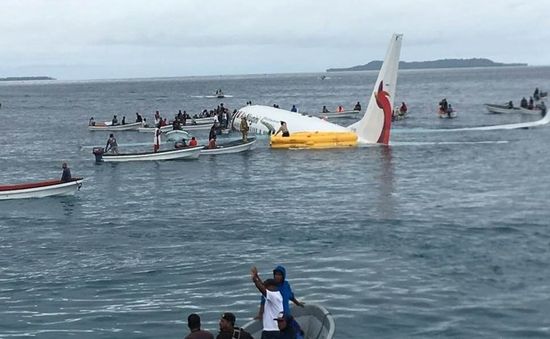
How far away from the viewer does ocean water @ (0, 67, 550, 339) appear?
2028 cm

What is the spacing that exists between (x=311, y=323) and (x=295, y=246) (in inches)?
435

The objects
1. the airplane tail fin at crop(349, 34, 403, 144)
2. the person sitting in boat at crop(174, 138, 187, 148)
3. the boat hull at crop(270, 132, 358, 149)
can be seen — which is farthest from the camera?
the boat hull at crop(270, 132, 358, 149)

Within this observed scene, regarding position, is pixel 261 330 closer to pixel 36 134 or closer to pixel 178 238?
pixel 178 238

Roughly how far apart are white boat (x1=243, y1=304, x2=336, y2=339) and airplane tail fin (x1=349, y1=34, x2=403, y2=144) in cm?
4007

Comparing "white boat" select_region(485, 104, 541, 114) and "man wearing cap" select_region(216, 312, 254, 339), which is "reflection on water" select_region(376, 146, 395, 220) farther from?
"white boat" select_region(485, 104, 541, 114)

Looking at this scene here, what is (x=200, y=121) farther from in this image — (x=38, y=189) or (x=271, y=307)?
(x=271, y=307)

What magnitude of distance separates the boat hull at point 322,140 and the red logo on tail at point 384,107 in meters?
2.20

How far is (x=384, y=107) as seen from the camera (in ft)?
181

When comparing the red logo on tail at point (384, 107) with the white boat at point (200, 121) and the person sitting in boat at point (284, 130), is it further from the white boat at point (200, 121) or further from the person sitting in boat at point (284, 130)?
the white boat at point (200, 121)

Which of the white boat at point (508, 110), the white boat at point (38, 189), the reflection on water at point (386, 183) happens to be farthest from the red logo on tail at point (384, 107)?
the white boat at point (508, 110)

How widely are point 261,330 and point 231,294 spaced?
6512 millimetres

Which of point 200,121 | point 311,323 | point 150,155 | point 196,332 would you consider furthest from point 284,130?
point 196,332

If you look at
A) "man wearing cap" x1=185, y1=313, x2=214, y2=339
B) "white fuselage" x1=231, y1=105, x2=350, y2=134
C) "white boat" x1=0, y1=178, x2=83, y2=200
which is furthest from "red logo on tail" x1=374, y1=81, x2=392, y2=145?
"man wearing cap" x1=185, y1=313, x2=214, y2=339

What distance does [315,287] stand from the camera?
73.8 ft
